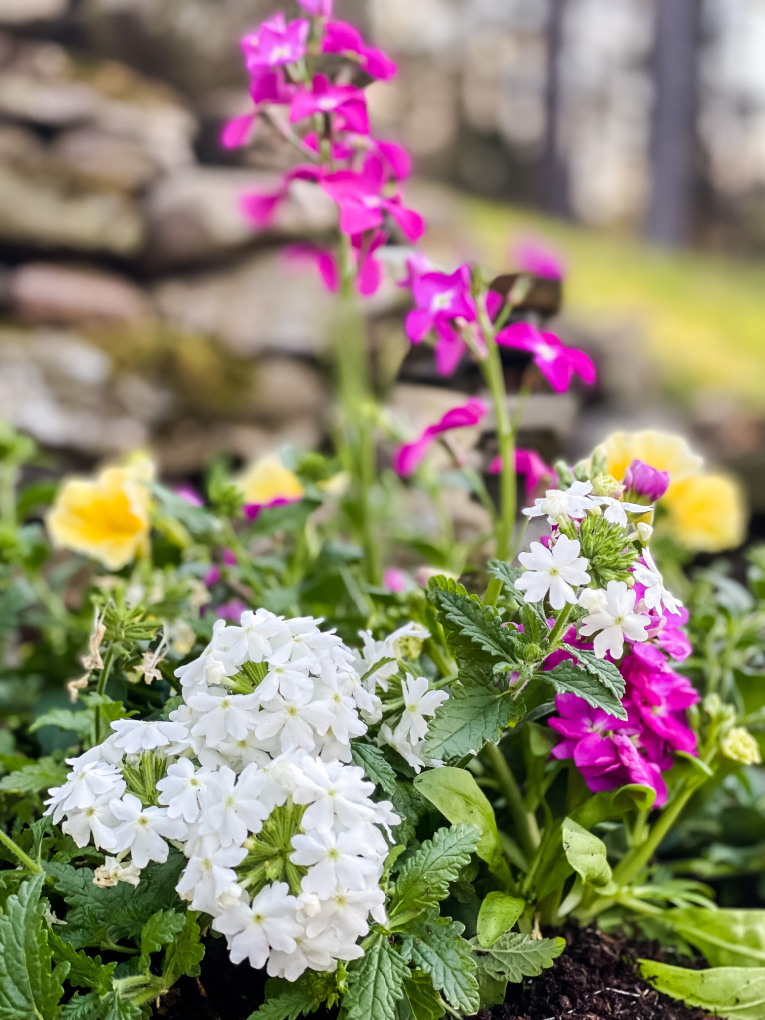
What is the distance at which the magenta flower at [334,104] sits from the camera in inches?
26.9

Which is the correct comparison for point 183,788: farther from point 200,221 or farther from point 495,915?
point 200,221

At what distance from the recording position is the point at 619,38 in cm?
274

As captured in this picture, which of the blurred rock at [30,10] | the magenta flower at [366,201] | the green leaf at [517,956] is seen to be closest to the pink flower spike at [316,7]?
the magenta flower at [366,201]

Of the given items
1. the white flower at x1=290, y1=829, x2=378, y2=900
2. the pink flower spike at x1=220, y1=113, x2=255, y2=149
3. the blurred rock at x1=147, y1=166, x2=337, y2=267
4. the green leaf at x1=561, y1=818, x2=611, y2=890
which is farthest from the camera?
the blurred rock at x1=147, y1=166, x2=337, y2=267

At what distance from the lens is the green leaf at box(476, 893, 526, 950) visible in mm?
520

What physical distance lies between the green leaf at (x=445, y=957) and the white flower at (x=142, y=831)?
0.50ft

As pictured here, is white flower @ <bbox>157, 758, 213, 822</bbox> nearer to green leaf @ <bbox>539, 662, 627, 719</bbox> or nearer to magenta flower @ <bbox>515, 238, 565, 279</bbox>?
green leaf @ <bbox>539, 662, 627, 719</bbox>

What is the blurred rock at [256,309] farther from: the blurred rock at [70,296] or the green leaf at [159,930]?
the green leaf at [159,930]

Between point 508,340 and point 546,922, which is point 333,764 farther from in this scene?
point 508,340

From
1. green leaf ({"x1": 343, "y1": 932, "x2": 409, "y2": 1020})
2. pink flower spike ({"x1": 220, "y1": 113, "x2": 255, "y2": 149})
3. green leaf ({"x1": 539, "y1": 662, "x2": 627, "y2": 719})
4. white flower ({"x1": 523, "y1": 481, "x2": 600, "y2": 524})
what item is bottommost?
green leaf ({"x1": 343, "y1": 932, "x2": 409, "y2": 1020})

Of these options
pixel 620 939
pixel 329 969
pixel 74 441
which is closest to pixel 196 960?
pixel 329 969

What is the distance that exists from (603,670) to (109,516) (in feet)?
1.99

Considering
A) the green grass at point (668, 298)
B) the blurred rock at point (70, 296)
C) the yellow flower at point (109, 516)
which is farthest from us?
the green grass at point (668, 298)

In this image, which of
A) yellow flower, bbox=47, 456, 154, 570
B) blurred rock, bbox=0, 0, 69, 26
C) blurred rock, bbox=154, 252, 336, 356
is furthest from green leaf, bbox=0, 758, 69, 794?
blurred rock, bbox=0, 0, 69, 26
